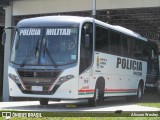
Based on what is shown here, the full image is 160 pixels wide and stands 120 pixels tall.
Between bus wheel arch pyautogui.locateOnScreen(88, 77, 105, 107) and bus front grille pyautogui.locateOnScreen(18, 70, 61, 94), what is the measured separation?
91.3 inches

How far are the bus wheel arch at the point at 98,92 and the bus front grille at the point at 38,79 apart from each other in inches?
91.3

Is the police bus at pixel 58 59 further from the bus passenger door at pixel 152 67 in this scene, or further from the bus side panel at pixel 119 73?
the bus passenger door at pixel 152 67

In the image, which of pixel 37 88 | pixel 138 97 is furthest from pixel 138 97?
pixel 37 88

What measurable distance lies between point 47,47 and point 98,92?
3.14 m

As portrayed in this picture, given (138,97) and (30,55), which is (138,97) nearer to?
(138,97)

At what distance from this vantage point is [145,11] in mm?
30297

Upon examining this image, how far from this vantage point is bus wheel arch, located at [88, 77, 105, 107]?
17.2 metres

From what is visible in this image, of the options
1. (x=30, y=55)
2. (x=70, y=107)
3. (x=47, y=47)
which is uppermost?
(x=47, y=47)

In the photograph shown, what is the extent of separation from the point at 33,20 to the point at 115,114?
10.3 m

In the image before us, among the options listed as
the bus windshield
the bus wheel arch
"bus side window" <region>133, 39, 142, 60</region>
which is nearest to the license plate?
the bus windshield

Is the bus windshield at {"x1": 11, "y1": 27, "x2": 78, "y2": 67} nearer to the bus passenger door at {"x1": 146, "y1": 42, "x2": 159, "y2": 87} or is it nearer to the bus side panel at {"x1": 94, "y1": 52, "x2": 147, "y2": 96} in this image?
the bus side panel at {"x1": 94, "y1": 52, "x2": 147, "y2": 96}

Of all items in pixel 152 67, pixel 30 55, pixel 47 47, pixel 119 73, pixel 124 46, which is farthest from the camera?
pixel 152 67

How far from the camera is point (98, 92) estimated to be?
17766 millimetres

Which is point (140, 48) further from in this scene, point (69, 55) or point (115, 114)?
point (115, 114)
